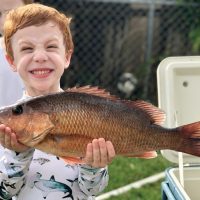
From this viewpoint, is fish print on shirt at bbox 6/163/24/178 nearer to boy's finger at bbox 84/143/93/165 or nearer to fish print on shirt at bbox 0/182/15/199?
fish print on shirt at bbox 0/182/15/199

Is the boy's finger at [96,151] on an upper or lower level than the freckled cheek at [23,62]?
lower

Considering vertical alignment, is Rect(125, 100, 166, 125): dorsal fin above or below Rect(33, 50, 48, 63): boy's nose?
below

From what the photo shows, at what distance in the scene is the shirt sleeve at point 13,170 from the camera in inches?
69.2

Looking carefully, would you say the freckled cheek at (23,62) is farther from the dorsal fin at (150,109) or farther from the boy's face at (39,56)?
the dorsal fin at (150,109)

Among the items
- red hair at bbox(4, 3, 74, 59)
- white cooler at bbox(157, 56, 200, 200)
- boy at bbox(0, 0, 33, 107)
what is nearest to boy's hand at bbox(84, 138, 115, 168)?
red hair at bbox(4, 3, 74, 59)

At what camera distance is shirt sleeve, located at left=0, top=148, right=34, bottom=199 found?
5.77 feet

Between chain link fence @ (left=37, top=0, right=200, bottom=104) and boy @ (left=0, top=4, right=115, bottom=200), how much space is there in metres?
3.81

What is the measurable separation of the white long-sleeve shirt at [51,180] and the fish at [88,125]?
0.17 meters

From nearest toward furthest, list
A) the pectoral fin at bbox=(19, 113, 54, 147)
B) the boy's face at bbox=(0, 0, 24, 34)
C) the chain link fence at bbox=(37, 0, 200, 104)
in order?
the pectoral fin at bbox=(19, 113, 54, 147) < the boy's face at bbox=(0, 0, 24, 34) < the chain link fence at bbox=(37, 0, 200, 104)

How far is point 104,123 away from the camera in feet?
5.45

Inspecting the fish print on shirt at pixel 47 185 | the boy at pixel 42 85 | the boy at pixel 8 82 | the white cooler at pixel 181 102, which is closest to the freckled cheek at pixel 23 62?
the boy at pixel 42 85

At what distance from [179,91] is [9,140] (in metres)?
0.93

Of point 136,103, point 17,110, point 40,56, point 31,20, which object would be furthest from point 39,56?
point 136,103

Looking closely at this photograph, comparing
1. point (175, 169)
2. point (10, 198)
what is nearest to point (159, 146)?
point (10, 198)
